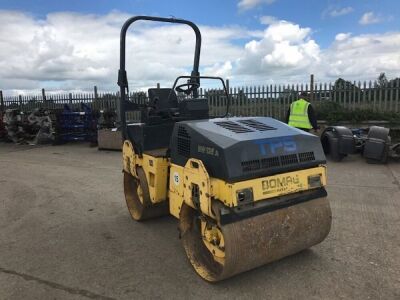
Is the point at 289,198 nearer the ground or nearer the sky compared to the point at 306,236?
nearer the sky

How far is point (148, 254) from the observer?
4.03 meters

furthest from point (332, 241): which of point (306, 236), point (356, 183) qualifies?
point (356, 183)

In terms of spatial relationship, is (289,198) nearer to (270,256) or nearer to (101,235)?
(270,256)

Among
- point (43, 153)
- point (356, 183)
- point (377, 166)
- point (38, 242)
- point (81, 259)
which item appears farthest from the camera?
point (43, 153)

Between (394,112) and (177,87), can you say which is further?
(394,112)

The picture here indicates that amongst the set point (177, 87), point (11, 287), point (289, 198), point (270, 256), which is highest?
point (177, 87)

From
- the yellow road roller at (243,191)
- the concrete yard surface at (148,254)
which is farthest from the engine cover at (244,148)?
the concrete yard surface at (148,254)

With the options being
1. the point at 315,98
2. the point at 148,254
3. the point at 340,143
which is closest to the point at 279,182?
the point at 148,254

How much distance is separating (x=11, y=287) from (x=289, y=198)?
98.1 inches

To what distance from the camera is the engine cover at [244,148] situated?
3119 mm

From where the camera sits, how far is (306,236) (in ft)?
11.5

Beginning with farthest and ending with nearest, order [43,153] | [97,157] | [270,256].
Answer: [43,153]
[97,157]
[270,256]

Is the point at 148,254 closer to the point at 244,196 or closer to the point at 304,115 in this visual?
the point at 244,196

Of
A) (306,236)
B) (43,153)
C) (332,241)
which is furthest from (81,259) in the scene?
(43,153)
